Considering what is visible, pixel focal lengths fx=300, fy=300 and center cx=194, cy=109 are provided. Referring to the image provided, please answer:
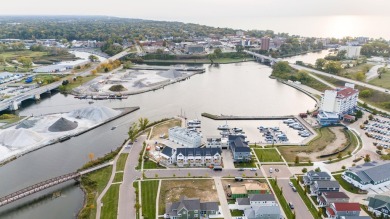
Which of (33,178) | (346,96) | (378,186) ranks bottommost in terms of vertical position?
(33,178)

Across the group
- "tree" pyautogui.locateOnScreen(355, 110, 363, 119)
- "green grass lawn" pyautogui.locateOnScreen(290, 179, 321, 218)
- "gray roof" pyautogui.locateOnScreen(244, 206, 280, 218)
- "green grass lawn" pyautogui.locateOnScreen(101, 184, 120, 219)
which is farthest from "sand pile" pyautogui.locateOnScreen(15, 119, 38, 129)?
"tree" pyautogui.locateOnScreen(355, 110, 363, 119)

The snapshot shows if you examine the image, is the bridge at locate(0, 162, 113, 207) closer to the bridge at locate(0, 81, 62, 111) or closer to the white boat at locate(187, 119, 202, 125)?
the white boat at locate(187, 119, 202, 125)

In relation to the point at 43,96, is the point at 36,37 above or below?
above

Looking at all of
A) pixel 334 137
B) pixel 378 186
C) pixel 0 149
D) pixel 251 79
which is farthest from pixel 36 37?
pixel 378 186

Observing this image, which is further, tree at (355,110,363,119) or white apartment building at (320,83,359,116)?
tree at (355,110,363,119)

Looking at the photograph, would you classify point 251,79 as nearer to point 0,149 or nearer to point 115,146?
point 115,146
